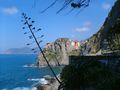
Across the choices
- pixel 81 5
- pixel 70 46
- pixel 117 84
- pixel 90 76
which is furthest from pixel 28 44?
pixel 70 46

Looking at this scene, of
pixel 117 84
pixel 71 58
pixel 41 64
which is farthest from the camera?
pixel 41 64

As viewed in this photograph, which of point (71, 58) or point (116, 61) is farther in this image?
point (71, 58)

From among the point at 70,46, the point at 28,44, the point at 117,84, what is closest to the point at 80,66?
the point at 28,44

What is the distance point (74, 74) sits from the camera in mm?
9172

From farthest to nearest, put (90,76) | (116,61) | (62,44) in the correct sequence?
(62,44) < (116,61) < (90,76)

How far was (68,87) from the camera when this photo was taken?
29.8ft

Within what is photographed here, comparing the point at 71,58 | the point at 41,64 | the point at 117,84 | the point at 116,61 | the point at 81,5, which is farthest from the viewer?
the point at 41,64

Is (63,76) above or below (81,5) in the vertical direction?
below

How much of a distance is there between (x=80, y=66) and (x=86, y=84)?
0.59m

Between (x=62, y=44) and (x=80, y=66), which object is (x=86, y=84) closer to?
(x=80, y=66)

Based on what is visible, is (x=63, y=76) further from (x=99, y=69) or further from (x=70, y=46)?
(x=70, y=46)

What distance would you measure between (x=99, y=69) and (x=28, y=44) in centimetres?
172

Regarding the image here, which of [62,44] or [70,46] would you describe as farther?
[62,44]

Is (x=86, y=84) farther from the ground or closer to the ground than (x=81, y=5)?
closer to the ground
